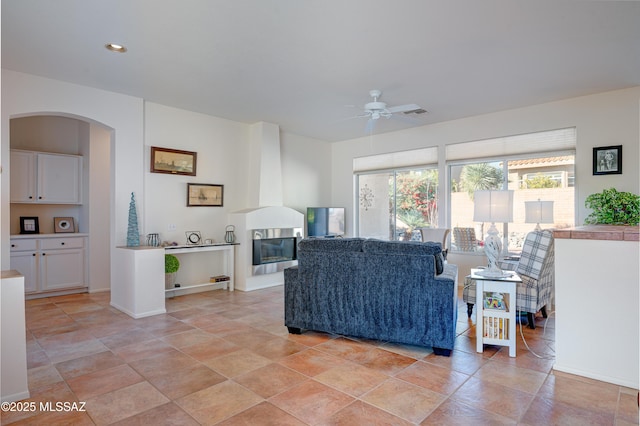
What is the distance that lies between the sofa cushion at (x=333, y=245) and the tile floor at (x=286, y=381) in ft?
2.96

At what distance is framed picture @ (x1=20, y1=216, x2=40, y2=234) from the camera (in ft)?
17.6

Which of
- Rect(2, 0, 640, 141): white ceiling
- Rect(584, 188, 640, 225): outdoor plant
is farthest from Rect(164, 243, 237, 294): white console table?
Rect(584, 188, 640, 225): outdoor plant

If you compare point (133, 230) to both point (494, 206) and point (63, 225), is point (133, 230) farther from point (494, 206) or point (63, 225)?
point (494, 206)

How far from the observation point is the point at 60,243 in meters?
5.37

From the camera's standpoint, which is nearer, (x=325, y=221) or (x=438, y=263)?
(x=438, y=263)

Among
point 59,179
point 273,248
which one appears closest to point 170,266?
point 273,248

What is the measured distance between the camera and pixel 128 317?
426cm

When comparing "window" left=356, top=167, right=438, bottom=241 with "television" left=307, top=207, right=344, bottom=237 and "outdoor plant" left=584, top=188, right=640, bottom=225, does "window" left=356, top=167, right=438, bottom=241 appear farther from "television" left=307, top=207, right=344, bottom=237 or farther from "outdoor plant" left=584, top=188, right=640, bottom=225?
"outdoor plant" left=584, top=188, right=640, bottom=225

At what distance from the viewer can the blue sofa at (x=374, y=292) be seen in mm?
3051

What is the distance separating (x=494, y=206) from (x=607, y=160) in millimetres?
2628

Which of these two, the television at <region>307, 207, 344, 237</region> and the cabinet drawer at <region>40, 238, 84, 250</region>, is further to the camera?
the television at <region>307, 207, 344, 237</region>

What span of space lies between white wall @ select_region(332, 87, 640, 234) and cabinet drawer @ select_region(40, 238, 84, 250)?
240 inches

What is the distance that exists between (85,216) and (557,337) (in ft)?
21.1

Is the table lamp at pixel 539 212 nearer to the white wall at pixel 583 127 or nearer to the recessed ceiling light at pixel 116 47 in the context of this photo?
the white wall at pixel 583 127
